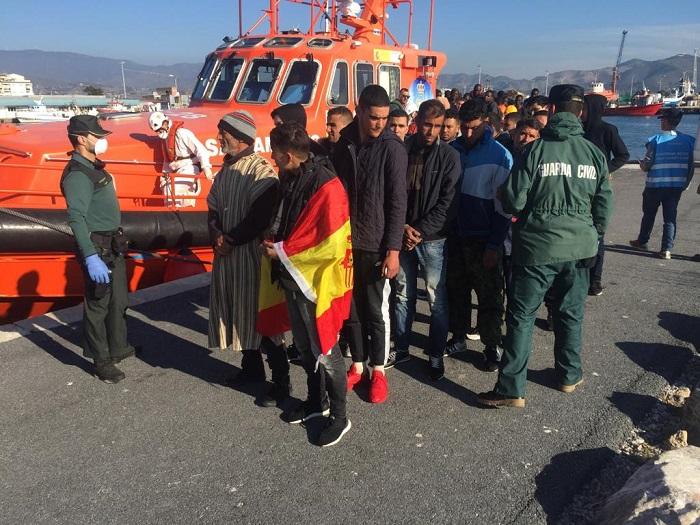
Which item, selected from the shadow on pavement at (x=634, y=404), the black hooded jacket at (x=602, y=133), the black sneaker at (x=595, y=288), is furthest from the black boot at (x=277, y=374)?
the black hooded jacket at (x=602, y=133)

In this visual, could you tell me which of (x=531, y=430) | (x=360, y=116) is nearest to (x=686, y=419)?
(x=531, y=430)

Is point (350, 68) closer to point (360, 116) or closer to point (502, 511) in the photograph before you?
point (360, 116)

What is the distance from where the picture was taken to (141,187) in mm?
5375

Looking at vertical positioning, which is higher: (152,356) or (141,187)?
(141,187)

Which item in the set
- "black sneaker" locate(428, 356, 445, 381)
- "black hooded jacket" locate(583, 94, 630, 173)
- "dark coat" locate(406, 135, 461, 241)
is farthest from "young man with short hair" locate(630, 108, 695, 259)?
"black sneaker" locate(428, 356, 445, 381)

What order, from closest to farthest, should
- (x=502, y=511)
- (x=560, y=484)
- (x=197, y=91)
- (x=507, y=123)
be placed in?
(x=502, y=511) < (x=560, y=484) < (x=507, y=123) < (x=197, y=91)

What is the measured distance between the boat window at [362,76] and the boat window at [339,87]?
0.17m

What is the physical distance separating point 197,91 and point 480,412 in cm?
578

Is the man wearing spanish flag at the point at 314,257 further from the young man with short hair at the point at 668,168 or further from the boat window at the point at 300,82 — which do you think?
the young man with short hair at the point at 668,168

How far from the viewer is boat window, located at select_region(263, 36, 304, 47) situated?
263 inches

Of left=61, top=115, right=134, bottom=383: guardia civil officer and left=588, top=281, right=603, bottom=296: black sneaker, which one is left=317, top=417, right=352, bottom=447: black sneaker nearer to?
left=61, top=115, right=134, bottom=383: guardia civil officer

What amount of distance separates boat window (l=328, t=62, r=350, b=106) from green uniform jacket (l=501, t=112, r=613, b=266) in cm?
384

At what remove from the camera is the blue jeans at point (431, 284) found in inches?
140

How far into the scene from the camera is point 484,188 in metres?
3.63
